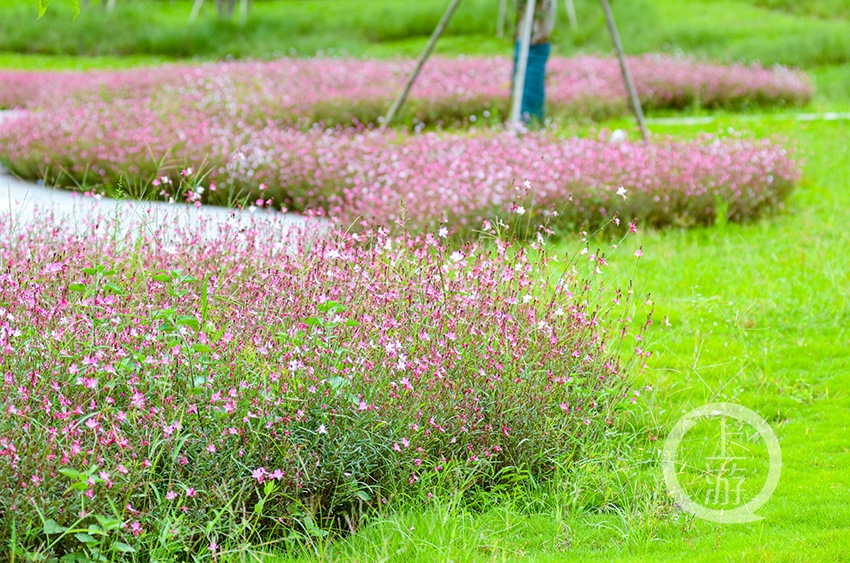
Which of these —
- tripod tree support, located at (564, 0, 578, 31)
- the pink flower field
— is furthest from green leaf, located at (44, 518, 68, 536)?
tripod tree support, located at (564, 0, 578, 31)

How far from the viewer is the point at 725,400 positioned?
490cm

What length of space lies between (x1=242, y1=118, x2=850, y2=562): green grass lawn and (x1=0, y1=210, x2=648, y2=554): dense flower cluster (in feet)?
0.86

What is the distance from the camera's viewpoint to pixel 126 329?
3.70m

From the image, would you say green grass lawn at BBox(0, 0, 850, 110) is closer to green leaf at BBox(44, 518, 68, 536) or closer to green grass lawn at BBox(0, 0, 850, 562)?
green grass lawn at BBox(0, 0, 850, 562)

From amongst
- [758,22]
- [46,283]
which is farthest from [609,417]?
[758,22]

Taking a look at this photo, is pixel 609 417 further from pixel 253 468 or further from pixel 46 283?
pixel 46 283

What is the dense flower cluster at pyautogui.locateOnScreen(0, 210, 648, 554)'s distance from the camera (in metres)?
3.15

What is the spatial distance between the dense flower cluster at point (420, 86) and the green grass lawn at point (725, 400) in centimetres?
511

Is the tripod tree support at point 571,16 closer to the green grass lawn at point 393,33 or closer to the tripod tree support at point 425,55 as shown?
the green grass lawn at point 393,33

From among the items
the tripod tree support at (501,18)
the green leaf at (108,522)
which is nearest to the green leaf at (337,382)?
the green leaf at (108,522)

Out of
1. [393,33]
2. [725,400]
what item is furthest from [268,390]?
[393,33]

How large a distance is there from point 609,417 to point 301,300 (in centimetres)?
151

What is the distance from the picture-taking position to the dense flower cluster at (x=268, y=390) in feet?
10.3

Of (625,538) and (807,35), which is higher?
(807,35)
